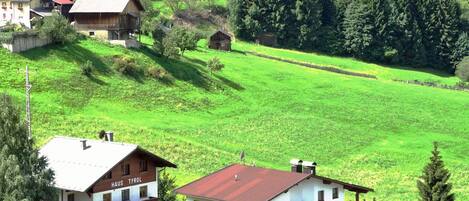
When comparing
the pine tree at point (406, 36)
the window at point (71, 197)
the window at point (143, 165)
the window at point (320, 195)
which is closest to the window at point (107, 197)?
the window at point (71, 197)

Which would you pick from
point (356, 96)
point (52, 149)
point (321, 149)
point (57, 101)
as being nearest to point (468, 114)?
point (356, 96)

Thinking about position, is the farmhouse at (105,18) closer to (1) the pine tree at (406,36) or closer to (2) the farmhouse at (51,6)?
(2) the farmhouse at (51,6)

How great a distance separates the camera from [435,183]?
185 ft

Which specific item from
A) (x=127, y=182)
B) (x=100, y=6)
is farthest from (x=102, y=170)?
(x=100, y=6)

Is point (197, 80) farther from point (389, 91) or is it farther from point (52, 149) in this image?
point (52, 149)

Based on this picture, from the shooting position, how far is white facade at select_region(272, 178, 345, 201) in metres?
53.4

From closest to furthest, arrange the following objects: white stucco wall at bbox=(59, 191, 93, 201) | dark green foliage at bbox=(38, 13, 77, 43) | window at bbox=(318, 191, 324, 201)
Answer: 1. white stucco wall at bbox=(59, 191, 93, 201)
2. window at bbox=(318, 191, 324, 201)
3. dark green foliage at bbox=(38, 13, 77, 43)

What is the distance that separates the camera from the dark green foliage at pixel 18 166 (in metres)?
45.0

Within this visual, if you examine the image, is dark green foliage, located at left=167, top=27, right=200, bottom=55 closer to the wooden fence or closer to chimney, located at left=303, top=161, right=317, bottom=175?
the wooden fence

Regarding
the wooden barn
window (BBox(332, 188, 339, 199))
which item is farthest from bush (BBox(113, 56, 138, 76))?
window (BBox(332, 188, 339, 199))

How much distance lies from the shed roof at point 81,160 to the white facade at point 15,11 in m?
59.3

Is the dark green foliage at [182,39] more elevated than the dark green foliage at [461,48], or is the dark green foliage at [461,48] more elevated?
the dark green foliage at [182,39]

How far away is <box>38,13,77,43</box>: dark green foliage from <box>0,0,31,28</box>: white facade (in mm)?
11910

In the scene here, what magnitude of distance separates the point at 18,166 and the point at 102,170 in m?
8.67
